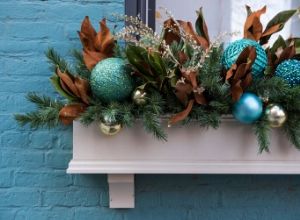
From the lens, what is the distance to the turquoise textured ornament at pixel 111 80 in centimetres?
93

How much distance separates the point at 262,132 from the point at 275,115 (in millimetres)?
58

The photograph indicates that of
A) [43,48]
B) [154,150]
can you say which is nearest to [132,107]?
[154,150]

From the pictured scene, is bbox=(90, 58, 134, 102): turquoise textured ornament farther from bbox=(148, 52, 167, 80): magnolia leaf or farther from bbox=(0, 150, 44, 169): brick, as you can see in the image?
bbox=(0, 150, 44, 169): brick

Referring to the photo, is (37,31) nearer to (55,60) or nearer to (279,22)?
(55,60)

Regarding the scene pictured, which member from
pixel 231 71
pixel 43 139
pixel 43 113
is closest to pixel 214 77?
pixel 231 71

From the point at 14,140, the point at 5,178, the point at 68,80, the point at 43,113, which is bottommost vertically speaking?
the point at 5,178

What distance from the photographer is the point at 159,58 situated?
936 mm

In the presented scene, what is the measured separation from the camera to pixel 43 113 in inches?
39.8

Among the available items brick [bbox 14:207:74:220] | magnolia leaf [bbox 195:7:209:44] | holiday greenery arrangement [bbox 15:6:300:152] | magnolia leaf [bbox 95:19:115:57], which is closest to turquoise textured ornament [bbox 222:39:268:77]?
holiday greenery arrangement [bbox 15:6:300:152]

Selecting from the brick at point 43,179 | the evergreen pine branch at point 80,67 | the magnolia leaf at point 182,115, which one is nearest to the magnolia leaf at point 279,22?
→ the magnolia leaf at point 182,115

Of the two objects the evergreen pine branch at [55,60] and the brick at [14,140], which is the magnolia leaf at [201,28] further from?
the brick at [14,140]

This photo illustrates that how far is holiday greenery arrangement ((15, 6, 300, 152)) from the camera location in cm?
93

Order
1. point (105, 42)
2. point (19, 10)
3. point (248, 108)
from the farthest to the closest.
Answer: point (19, 10), point (105, 42), point (248, 108)

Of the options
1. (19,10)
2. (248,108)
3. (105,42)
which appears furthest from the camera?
(19,10)
